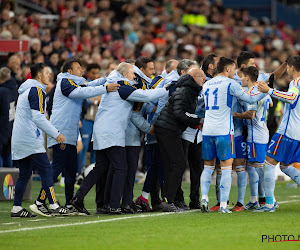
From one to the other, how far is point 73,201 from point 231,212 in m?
2.12

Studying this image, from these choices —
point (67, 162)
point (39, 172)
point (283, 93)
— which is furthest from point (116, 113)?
point (283, 93)

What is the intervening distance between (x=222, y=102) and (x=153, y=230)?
236 cm

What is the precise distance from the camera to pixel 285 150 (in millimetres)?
10320

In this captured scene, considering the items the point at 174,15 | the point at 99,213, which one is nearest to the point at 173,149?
the point at 99,213

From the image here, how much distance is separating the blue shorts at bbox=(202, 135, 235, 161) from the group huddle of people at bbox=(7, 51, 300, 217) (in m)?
0.01

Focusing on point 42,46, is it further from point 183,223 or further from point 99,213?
point 183,223

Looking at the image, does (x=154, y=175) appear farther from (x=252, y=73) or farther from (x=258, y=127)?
(x=252, y=73)

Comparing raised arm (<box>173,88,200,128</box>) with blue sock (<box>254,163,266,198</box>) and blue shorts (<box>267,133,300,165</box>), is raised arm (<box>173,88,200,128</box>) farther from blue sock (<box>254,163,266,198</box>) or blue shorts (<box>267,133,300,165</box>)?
blue sock (<box>254,163,266,198</box>)

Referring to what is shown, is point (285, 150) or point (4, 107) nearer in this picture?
point (285, 150)

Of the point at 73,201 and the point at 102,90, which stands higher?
the point at 102,90

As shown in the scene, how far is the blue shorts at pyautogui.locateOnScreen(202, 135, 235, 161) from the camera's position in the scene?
10.0 metres

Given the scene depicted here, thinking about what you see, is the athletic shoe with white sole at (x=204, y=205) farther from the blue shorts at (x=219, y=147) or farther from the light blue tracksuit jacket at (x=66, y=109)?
the light blue tracksuit jacket at (x=66, y=109)

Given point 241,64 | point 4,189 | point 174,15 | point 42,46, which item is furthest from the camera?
point 174,15

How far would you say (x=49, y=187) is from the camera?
1020 cm
